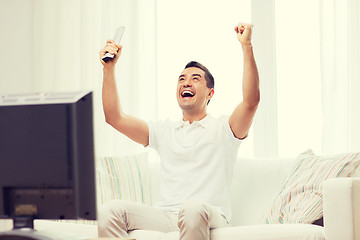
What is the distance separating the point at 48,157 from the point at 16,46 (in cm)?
314

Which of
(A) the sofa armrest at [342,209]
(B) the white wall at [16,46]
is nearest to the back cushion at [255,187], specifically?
(A) the sofa armrest at [342,209]

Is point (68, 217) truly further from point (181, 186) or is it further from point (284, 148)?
point (284, 148)

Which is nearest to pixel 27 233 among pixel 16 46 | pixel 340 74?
pixel 340 74

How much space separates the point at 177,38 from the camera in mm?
3924

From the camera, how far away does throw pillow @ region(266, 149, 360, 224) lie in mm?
2250

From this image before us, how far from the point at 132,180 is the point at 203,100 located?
599 mm

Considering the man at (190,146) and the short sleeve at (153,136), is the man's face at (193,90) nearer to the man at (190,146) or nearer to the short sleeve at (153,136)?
the man at (190,146)

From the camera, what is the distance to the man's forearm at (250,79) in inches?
96.6

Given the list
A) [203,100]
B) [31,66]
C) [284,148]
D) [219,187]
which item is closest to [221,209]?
[219,187]

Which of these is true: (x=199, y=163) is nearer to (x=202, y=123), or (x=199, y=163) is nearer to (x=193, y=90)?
(x=202, y=123)

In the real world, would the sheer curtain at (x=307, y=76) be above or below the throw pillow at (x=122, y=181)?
above

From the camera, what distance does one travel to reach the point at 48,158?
1308 millimetres

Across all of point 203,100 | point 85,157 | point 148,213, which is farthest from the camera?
point 203,100

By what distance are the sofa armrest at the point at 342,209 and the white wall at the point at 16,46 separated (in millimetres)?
2819
